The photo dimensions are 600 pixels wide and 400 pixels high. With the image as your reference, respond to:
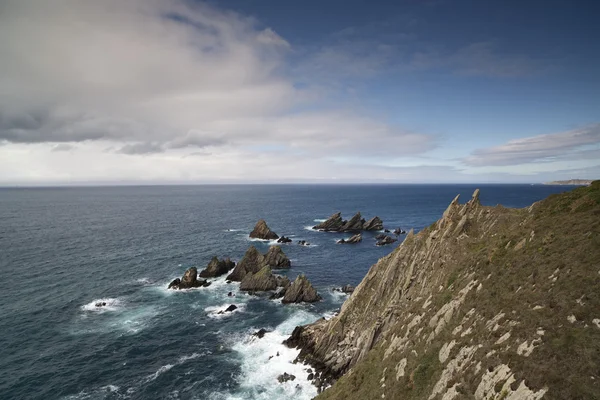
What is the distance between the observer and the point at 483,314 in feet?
88.8

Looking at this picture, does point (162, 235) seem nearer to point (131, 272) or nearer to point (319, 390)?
point (131, 272)

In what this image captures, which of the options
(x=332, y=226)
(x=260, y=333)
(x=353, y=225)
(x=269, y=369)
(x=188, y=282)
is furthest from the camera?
(x=353, y=225)

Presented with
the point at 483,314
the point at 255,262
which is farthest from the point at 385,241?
the point at 483,314

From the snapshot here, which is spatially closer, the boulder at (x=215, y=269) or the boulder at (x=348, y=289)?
the boulder at (x=348, y=289)

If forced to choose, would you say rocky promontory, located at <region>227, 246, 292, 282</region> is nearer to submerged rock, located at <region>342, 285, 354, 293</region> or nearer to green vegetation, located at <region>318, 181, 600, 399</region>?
submerged rock, located at <region>342, 285, 354, 293</region>

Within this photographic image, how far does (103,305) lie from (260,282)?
3484cm

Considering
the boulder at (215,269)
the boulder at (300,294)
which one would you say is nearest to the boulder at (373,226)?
the boulder at (215,269)

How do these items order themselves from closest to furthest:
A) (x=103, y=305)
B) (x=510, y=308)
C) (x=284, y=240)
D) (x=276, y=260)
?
(x=510, y=308)
(x=103, y=305)
(x=276, y=260)
(x=284, y=240)

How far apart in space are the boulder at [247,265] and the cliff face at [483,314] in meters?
38.0

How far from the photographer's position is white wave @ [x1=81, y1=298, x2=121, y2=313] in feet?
218

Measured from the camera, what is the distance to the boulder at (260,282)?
77.7 metres

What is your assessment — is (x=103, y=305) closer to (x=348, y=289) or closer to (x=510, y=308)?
(x=348, y=289)

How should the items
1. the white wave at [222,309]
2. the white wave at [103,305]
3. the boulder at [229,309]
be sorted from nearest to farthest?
1. the white wave at [222,309]
2. the boulder at [229,309]
3. the white wave at [103,305]

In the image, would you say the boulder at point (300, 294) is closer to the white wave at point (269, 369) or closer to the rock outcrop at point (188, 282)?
the white wave at point (269, 369)
